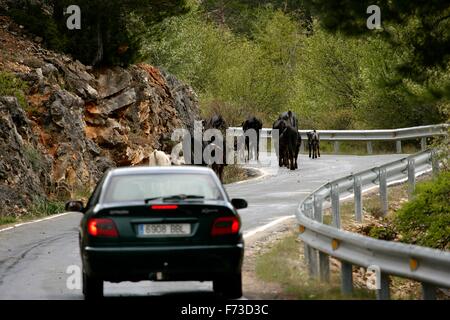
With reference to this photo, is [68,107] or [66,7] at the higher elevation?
[66,7]

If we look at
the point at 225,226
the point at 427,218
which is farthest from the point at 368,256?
the point at 427,218

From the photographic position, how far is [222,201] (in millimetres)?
12180

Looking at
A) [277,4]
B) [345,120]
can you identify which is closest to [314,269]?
[345,120]

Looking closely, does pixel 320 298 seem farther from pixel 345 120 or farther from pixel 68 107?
pixel 345 120

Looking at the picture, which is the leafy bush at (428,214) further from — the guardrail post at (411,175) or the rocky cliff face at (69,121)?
the rocky cliff face at (69,121)

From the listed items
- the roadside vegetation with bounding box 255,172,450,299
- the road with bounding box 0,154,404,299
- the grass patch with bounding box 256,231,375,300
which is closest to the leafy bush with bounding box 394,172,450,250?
the roadside vegetation with bounding box 255,172,450,299

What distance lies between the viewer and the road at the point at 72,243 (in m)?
13.6

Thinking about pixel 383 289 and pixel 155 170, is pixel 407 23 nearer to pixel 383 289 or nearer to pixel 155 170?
pixel 155 170

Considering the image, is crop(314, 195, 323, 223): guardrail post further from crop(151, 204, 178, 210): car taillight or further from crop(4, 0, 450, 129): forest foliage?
crop(151, 204, 178, 210): car taillight

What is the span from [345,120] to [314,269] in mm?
41942

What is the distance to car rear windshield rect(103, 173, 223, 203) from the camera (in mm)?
12258

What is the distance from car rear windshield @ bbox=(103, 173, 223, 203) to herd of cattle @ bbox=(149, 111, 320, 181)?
18.4m

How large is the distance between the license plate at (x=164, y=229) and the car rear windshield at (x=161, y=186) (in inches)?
20.3

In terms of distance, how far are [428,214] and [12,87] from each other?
40.6 ft
